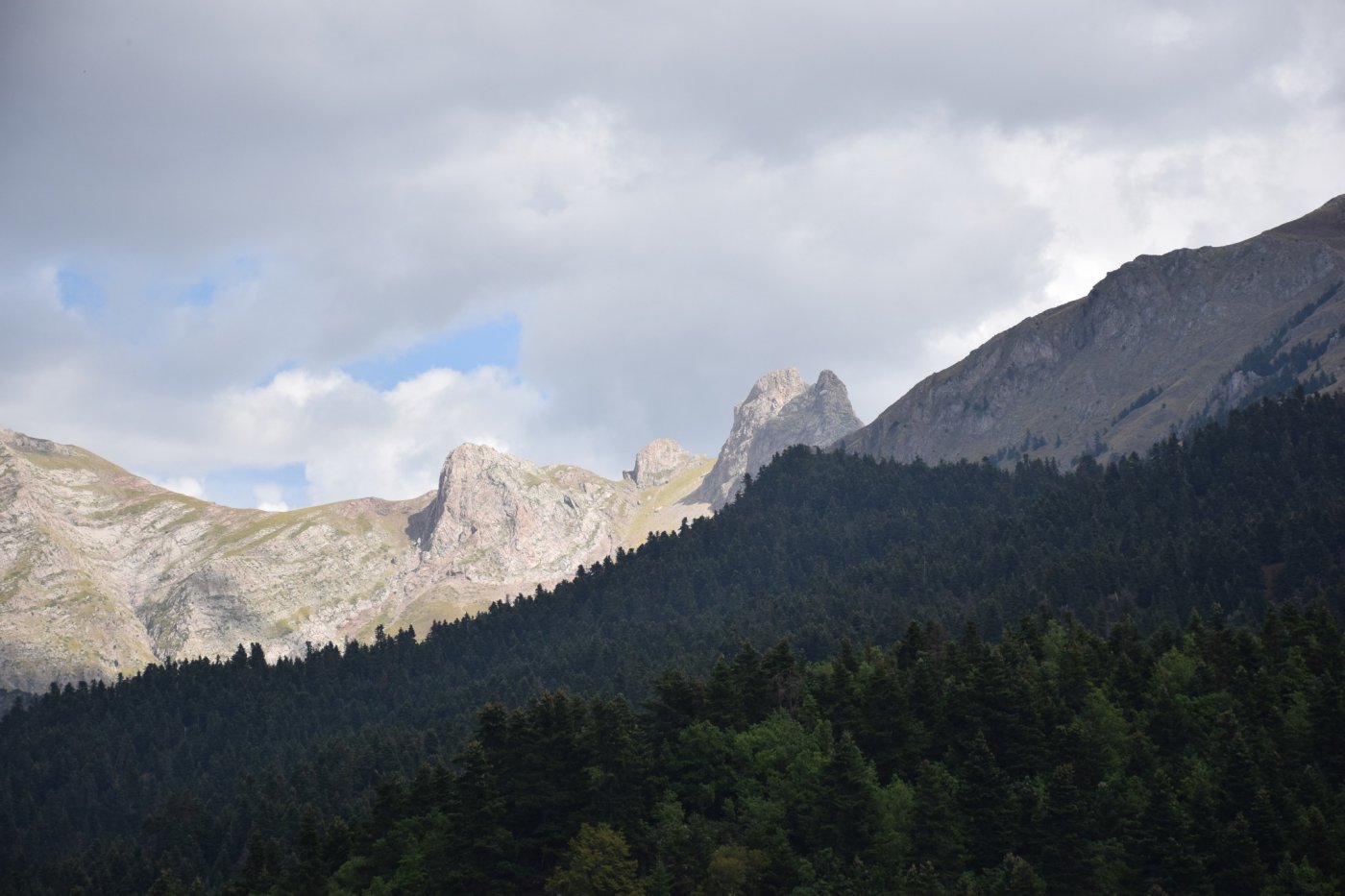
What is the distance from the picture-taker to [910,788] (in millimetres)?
120750

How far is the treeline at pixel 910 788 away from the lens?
357 ft

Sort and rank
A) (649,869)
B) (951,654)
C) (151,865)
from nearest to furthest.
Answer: (649,869), (951,654), (151,865)

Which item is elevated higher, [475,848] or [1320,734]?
[475,848]

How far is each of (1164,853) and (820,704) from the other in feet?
134

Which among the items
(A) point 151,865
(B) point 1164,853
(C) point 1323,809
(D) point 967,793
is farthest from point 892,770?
(A) point 151,865

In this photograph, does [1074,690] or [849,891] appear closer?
[849,891]

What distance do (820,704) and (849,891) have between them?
115 ft

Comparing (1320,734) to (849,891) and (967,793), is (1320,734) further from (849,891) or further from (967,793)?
(849,891)

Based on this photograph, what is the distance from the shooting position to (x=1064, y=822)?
112062 millimetres

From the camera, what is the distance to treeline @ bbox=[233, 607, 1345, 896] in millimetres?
108875

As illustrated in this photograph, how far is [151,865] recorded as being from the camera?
183000mm

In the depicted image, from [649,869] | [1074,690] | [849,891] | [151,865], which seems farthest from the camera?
[151,865]

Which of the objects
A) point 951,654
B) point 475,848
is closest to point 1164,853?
point 951,654

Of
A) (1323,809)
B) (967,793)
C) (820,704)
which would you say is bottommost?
(1323,809)
